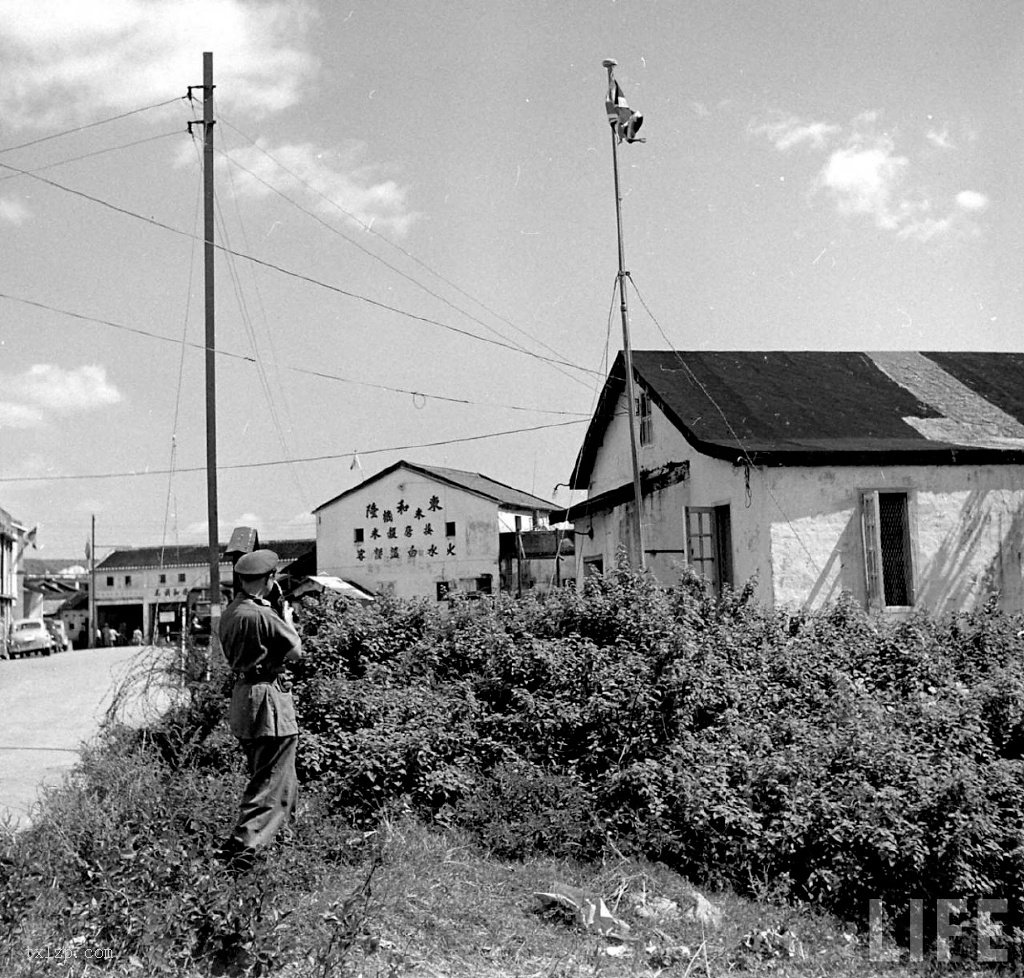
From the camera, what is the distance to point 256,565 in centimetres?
577

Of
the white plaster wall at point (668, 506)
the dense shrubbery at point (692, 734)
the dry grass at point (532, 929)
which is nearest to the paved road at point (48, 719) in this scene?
the dense shrubbery at point (692, 734)

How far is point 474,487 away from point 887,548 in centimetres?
2724

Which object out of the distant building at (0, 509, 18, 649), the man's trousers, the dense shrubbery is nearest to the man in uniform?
the man's trousers

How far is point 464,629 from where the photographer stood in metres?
9.35

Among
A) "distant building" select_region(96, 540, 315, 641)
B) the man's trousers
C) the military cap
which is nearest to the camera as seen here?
the man's trousers

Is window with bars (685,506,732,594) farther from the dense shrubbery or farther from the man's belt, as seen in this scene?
the man's belt

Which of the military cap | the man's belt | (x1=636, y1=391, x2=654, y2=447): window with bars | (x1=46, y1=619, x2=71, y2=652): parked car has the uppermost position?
(x1=636, y1=391, x2=654, y2=447): window with bars

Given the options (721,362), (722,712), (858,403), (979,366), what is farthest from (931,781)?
(979,366)

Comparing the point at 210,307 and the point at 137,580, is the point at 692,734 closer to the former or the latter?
the point at 210,307

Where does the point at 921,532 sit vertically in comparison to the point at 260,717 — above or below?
above

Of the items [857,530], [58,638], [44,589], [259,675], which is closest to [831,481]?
[857,530]

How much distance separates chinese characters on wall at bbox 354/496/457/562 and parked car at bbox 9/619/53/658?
1196 cm

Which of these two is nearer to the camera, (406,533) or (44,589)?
(406,533)

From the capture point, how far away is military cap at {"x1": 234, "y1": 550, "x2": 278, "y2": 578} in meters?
5.73
